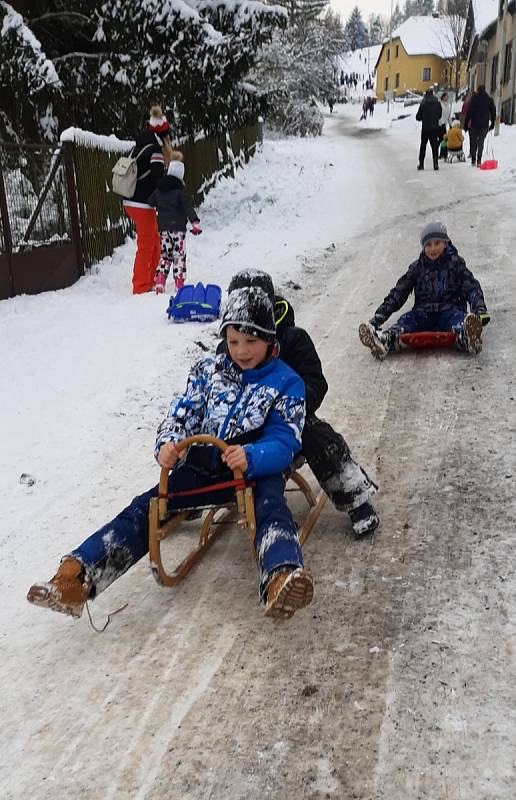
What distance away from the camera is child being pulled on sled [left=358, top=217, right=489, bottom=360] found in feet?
20.5

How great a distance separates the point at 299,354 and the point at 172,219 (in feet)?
17.9

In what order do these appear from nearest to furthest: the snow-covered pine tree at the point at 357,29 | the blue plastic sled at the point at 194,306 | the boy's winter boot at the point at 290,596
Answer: the boy's winter boot at the point at 290,596 < the blue plastic sled at the point at 194,306 < the snow-covered pine tree at the point at 357,29

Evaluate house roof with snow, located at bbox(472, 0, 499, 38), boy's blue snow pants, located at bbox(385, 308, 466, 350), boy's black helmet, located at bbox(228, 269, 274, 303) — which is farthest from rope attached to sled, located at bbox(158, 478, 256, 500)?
house roof with snow, located at bbox(472, 0, 499, 38)

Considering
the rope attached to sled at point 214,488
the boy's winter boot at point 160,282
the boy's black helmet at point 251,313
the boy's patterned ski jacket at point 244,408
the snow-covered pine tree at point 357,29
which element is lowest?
the boy's winter boot at point 160,282

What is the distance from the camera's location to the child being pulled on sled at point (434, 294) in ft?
20.5

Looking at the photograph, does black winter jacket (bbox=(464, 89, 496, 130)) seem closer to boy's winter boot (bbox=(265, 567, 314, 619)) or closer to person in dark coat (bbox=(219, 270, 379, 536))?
person in dark coat (bbox=(219, 270, 379, 536))

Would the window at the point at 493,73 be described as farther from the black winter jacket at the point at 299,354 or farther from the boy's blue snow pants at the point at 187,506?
the boy's blue snow pants at the point at 187,506

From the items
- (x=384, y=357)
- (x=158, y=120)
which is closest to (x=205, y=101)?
(x=158, y=120)

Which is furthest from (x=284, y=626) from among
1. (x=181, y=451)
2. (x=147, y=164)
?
(x=147, y=164)

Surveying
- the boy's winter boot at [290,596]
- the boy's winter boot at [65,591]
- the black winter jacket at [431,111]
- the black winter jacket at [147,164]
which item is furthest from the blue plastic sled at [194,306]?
the black winter jacket at [431,111]

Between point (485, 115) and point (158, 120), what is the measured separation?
12352 millimetres

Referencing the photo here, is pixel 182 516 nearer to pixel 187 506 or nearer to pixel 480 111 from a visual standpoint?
pixel 187 506

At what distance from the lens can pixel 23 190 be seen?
28.4ft

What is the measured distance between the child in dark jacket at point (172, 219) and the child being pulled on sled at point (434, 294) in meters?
3.06
